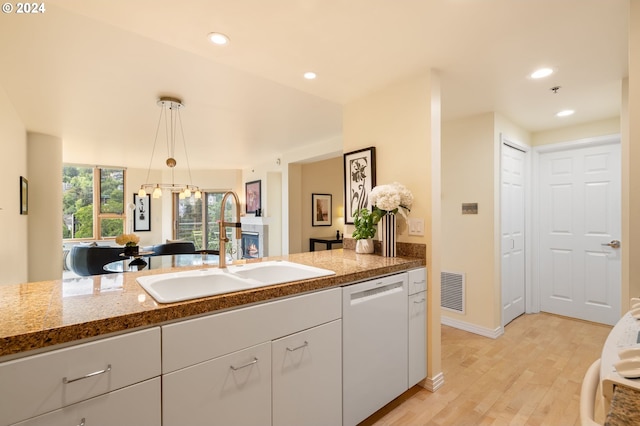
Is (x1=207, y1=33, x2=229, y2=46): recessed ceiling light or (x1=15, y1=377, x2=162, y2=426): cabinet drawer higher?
(x1=207, y1=33, x2=229, y2=46): recessed ceiling light

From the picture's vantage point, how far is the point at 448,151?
3.45 metres

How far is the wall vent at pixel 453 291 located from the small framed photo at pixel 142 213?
283 inches

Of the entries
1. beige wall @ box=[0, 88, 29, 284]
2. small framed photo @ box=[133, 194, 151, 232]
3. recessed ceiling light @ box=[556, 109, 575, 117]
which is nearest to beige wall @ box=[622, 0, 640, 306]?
recessed ceiling light @ box=[556, 109, 575, 117]

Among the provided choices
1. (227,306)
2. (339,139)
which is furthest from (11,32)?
(339,139)

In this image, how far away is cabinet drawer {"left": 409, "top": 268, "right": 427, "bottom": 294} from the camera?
2.04 metres

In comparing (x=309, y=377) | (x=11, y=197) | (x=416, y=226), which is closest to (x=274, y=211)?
(x=11, y=197)

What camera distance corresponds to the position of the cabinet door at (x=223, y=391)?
1.07 meters

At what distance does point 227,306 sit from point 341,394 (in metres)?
0.86

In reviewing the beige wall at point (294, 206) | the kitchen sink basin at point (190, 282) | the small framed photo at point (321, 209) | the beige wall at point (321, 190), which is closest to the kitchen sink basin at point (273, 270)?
the kitchen sink basin at point (190, 282)

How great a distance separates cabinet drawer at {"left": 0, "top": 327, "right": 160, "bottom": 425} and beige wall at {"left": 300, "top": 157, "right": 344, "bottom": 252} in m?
5.13

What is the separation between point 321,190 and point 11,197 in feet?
15.4

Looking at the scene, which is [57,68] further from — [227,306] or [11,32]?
[227,306]

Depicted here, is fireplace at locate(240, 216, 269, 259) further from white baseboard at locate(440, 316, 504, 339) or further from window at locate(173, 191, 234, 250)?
white baseboard at locate(440, 316, 504, 339)

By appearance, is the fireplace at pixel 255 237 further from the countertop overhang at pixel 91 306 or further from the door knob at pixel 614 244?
the door knob at pixel 614 244
